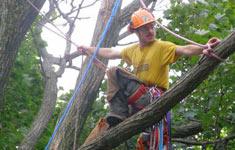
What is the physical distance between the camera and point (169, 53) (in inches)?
150

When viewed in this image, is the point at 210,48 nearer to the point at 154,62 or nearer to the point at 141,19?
the point at 154,62

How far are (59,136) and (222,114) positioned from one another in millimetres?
1627

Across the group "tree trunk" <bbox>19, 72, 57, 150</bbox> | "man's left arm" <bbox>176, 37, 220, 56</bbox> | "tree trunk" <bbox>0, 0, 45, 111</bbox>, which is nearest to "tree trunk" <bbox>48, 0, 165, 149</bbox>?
"tree trunk" <bbox>0, 0, 45, 111</bbox>

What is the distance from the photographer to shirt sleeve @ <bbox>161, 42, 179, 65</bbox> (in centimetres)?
379

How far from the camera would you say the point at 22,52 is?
8.23 meters

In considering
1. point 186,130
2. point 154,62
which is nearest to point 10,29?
point 154,62

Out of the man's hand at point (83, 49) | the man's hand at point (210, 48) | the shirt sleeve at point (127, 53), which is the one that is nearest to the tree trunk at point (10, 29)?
the man's hand at point (83, 49)

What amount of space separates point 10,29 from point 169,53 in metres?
1.44

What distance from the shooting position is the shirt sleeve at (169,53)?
379cm

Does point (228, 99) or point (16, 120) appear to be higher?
point (16, 120)

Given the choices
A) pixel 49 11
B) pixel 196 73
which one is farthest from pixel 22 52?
pixel 196 73

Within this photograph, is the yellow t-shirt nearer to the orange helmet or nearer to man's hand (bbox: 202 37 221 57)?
the orange helmet

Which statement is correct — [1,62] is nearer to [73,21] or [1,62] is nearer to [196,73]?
[196,73]

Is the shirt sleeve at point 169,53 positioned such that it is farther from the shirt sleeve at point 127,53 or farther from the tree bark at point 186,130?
the tree bark at point 186,130
